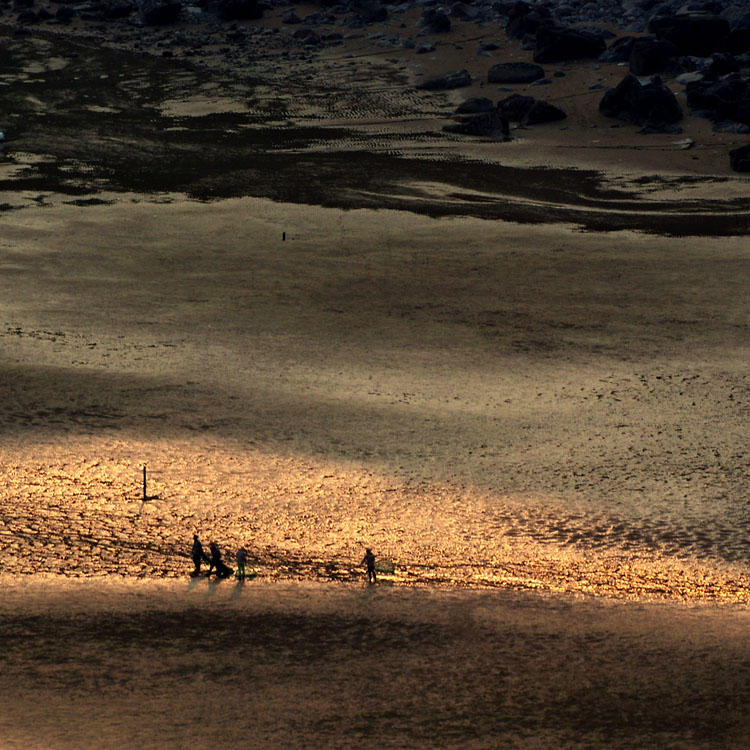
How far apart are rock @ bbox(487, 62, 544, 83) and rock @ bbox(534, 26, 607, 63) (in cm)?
312

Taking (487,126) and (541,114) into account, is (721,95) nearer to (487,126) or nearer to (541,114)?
(541,114)

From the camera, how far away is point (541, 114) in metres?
65.6

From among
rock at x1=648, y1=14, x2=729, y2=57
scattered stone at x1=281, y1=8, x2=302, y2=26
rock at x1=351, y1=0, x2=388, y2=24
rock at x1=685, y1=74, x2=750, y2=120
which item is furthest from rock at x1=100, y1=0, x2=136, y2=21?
rock at x1=685, y1=74, x2=750, y2=120

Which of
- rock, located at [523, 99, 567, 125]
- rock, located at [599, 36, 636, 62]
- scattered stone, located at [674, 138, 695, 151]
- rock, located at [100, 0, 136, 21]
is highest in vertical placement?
rock, located at [100, 0, 136, 21]

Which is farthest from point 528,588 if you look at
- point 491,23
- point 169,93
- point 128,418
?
point 491,23

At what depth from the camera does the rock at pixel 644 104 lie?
207ft

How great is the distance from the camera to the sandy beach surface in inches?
744

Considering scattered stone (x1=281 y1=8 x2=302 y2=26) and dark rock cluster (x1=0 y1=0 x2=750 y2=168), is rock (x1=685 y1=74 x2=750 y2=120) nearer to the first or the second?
dark rock cluster (x1=0 y1=0 x2=750 y2=168)

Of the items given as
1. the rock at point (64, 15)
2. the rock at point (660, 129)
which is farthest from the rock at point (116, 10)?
the rock at point (660, 129)

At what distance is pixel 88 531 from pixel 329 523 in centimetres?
541

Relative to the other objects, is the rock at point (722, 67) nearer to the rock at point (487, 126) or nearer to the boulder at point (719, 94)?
the boulder at point (719, 94)

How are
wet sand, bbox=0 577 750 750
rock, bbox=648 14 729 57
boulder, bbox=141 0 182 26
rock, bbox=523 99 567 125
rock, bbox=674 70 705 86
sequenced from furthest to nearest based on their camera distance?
boulder, bbox=141 0 182 26, rock, bbox=648 14 729 57, rock, bbox=674 70 705 86, rock, bbox=523 99 567 125, wet sand, bbox=0 577 750 750

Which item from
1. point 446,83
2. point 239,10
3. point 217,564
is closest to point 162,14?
point 239,10

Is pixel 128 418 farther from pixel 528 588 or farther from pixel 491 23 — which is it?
pixel 491 23
